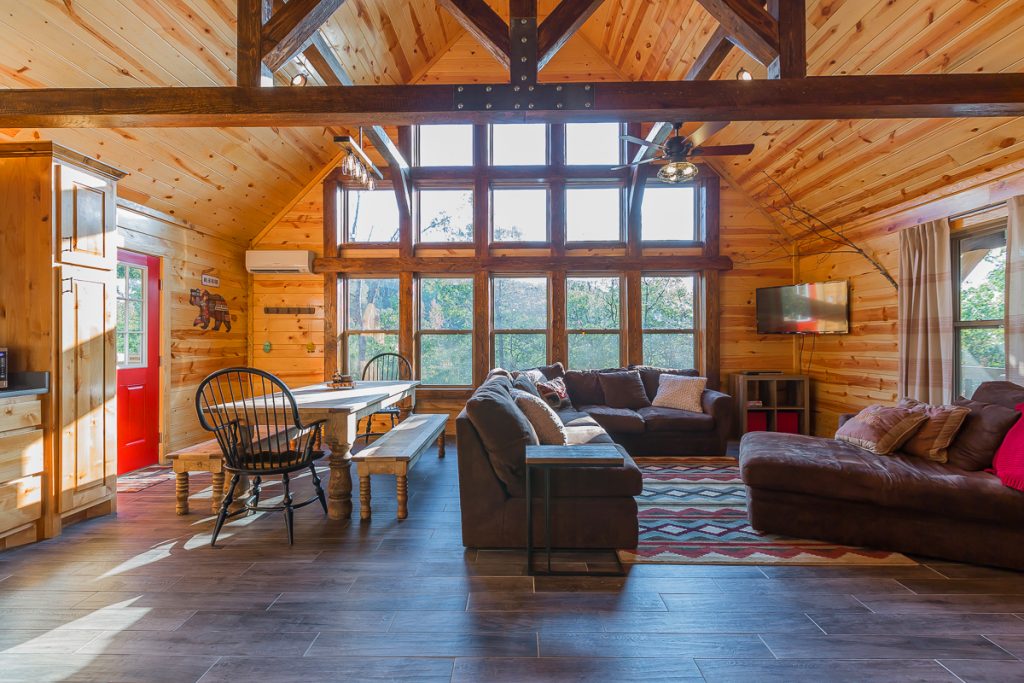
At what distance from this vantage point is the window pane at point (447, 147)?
19.9ft

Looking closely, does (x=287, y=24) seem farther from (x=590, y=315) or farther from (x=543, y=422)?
(x=590, y=315)

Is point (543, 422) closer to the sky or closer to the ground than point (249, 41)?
closer to the ground

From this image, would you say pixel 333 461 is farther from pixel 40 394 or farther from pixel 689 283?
pixel 689 283

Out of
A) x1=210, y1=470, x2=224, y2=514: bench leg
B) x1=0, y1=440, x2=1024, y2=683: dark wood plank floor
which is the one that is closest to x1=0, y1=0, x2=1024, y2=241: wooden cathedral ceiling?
x1=210, y1=470, x2=224, y2=514: bench leg

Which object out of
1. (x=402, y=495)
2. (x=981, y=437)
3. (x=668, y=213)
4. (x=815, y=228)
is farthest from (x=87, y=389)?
(x=815, y=228)

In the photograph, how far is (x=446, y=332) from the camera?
19.9 feet

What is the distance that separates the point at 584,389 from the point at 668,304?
1647mm

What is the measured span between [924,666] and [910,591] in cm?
63

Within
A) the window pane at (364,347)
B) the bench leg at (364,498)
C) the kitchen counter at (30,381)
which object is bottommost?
the bench leg at (364,498)

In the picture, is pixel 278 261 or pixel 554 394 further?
pixel 278 261

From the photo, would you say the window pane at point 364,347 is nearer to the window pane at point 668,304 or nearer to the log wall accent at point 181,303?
the log wall accent at point 181,303

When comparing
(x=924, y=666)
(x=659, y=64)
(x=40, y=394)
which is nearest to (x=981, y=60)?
(x=659, y=64)

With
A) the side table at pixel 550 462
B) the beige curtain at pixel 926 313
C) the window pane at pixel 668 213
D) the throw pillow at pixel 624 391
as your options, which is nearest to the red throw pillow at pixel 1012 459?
the beige curtain at pixel 926 313

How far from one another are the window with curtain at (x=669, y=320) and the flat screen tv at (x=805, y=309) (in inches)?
31.2
